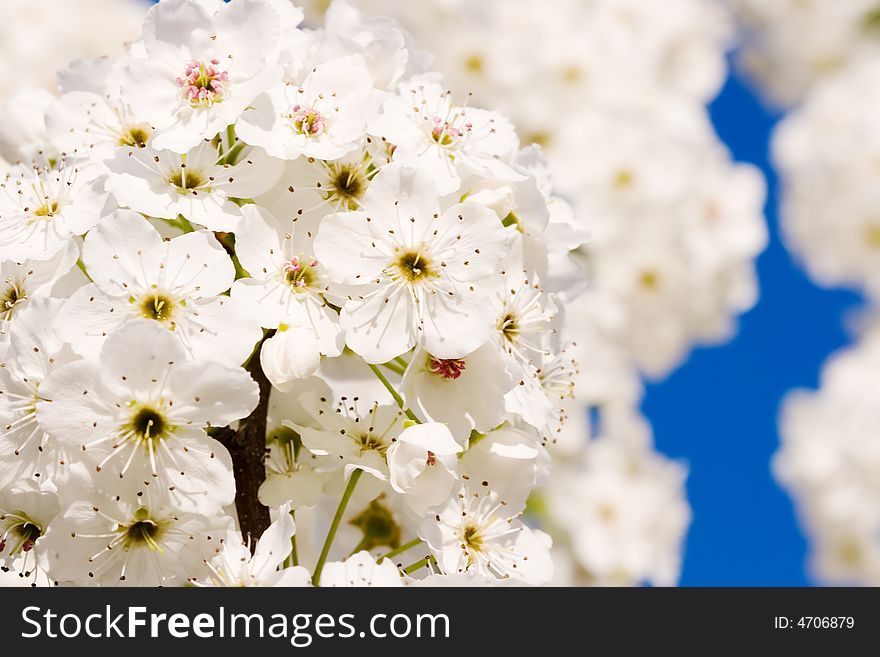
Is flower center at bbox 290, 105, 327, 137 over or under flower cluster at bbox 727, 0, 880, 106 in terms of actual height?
under

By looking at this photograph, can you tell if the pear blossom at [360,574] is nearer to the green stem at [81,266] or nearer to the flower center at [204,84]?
the green stem at [81,266]

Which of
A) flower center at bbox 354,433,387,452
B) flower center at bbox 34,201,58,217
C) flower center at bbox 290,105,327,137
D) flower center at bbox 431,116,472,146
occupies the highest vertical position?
flower center at bbox 431,116,472,146

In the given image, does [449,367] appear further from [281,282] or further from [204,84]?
[204,84]

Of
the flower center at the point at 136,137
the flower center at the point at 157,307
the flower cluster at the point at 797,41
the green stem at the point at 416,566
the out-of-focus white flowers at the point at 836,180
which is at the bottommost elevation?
the green stem at the point at 416,566

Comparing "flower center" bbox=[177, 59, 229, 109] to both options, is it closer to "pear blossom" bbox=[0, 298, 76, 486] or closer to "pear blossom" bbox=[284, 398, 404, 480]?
"pear blossom" bbox=[0, 298, 76, 486]

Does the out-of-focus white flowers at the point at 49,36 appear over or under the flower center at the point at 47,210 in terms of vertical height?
over

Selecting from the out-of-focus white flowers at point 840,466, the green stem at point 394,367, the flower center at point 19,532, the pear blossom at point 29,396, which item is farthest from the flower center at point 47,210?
the out-of-focus white flowers at point 840,466

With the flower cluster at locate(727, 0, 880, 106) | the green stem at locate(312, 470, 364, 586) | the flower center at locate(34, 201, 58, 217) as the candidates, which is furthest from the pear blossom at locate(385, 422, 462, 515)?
the flower cluster at locate(727, 0, 880, 106)
